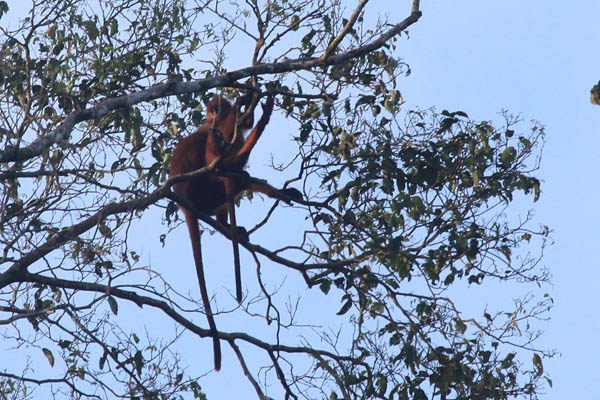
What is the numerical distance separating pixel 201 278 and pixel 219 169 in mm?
829

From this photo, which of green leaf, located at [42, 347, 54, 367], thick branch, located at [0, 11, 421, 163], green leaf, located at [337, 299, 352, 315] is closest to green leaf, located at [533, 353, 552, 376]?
green leaf, located at [337, 299, 352, 315]

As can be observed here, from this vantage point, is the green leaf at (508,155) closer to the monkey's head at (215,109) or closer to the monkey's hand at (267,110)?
the monkey's hand at (267,110)

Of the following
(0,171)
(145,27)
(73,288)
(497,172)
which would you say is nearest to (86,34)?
(145,27)

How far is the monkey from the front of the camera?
5688mm

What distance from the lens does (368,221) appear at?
5453 millimetres

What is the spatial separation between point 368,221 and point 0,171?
99.2 inches

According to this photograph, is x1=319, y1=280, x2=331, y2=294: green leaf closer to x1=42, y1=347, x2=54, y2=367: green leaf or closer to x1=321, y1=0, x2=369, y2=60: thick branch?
x1=321, y1=0, x2=369, y2=60: thick branch

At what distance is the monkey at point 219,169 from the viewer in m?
5.69

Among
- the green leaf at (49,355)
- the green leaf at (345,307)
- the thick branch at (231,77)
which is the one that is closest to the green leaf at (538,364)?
the green leaf at (345,307)

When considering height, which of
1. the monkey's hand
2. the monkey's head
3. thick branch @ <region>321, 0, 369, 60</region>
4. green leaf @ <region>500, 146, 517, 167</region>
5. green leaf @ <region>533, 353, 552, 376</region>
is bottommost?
green leaf @ <region>533, 353, 552, 376</region>

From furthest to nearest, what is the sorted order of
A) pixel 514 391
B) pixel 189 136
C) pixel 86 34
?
pixel 189 136 → pixel 86 34 → pixel 514 391

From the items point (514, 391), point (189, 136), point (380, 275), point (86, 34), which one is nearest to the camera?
point (514, 391)

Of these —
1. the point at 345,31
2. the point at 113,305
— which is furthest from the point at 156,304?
the point at 345,31

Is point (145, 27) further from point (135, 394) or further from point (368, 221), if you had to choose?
point (135, 394)
